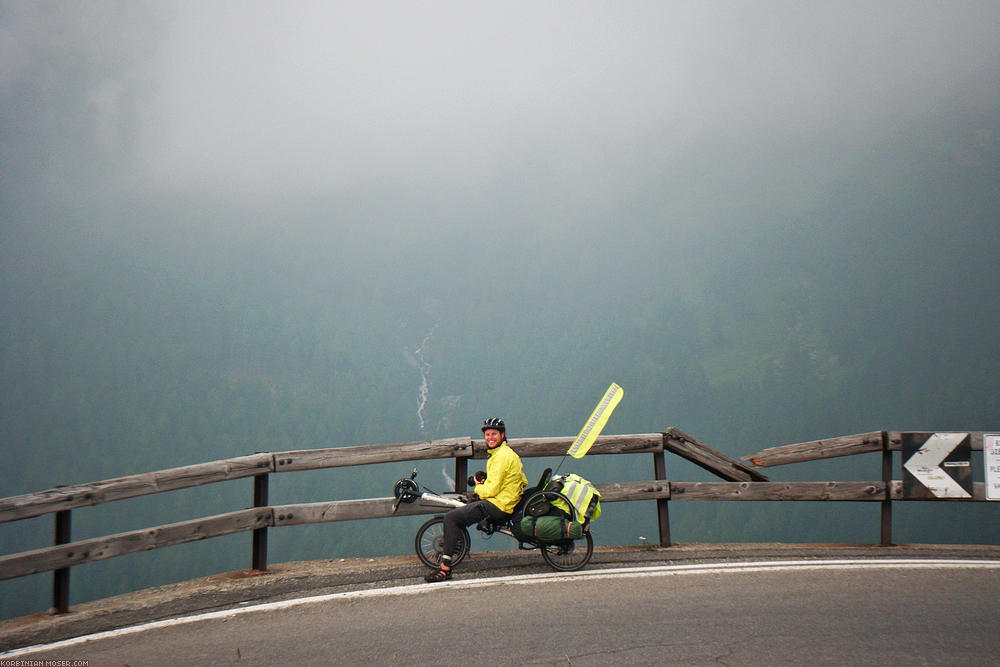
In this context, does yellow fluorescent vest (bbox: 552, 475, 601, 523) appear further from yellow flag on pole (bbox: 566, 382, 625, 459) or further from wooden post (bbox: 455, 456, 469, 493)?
wooden post (bbox: 455, 456, 469, 493)

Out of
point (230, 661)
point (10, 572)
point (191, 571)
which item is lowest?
point (191, 571)

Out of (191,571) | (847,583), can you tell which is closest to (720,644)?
(847,583)

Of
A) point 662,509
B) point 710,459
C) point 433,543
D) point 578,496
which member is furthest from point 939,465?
point 433,543

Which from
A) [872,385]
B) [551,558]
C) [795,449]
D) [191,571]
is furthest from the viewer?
[872,385]

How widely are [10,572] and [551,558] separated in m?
4.22

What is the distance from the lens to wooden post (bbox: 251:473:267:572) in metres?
6.87

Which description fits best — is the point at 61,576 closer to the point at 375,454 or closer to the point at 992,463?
the point at 375,454

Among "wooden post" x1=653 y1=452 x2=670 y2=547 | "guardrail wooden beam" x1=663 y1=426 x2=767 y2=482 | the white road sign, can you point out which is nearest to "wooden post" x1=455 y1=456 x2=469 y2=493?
"wooden post" x1=653 y1=452 x2=670 y2=547

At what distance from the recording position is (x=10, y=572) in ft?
18.4

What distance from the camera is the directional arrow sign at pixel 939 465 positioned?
796 centimetres

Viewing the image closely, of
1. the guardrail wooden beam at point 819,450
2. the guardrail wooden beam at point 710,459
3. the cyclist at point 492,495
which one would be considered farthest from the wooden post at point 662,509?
the cyclist at point 492,495

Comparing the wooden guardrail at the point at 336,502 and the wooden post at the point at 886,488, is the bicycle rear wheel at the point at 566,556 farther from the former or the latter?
the wooden post at the point at 886,488

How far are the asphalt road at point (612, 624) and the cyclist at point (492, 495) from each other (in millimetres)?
277

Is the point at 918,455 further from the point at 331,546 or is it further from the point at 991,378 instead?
the point at 991,378
